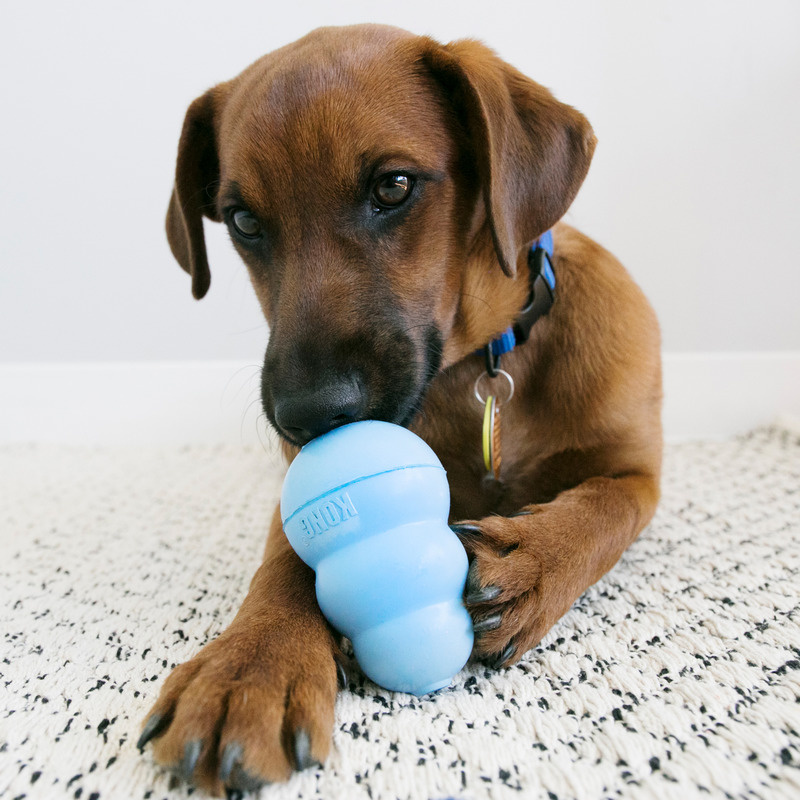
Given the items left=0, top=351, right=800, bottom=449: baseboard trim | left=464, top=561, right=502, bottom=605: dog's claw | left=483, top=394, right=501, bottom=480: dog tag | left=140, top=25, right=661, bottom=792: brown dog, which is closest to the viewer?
left=140, top=25, right=661, bottom=792: brown dog

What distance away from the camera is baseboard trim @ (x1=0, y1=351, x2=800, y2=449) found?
367 cm

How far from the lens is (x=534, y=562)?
1.32 metres

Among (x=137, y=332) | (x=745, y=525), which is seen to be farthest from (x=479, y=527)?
(x=137, y=332)

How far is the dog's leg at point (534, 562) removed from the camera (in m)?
1.24

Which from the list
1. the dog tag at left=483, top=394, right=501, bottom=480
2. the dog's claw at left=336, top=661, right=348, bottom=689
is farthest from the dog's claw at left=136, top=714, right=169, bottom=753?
the dog tag at left=483, top=394, right=501, bottom=480

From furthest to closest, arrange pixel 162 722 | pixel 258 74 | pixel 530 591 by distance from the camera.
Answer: pixel 258 74, pixel 530 591, pixel 162 722

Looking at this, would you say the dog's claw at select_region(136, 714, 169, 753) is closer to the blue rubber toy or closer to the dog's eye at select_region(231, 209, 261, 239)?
the blue rubber toy

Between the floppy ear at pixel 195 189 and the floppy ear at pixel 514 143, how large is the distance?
0.68 m

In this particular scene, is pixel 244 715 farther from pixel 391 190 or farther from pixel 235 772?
pixel 391 190

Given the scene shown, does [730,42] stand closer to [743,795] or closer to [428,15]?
[428,15]

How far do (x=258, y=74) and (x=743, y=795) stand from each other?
167 cm

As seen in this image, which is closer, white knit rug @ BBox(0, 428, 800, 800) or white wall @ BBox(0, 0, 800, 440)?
white knit rug @ BBox(0, 428, 800, 800)

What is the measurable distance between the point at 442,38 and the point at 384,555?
9.98 ft

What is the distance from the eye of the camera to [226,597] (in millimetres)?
1694
